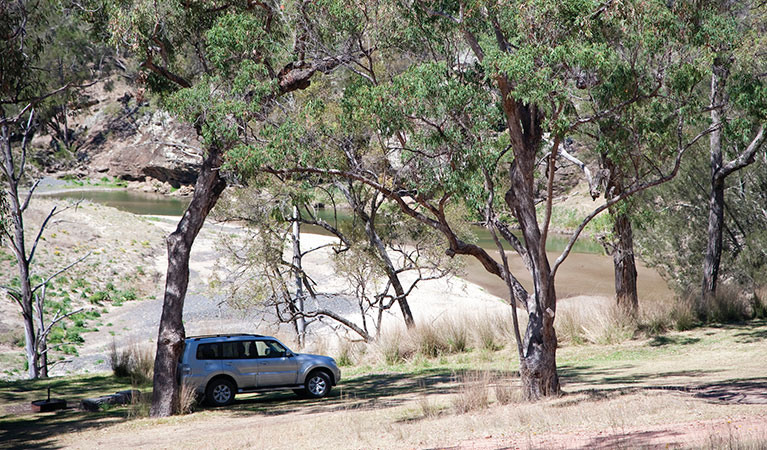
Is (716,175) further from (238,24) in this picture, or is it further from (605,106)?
(238,24)

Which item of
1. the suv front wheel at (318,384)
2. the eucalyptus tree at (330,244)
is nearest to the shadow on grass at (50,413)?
the suv front wheel at (318,384)

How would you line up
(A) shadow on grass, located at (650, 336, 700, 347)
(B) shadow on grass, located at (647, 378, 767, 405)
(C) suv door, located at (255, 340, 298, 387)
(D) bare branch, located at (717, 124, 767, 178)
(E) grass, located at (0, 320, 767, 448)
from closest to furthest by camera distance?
1. (E) grass, located at (0, 320, 767, 448)
2. (B) shadow on grass, located at (647, 378, 767, 405)
3. (C) suv door, located at (255, 340, 298, 387)
4. (D) bare branch, located at (717, 124, 767, 178)
5. (A) shadow on grass, located at (650, 336, 700, 347)

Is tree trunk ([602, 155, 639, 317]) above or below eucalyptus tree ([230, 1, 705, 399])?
below

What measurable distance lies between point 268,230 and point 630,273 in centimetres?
1088

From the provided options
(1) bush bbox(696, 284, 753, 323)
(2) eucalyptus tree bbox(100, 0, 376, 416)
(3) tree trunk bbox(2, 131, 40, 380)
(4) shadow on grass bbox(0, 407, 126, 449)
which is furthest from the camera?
(3) tree trunk bbox(2, 131, 40, 380)

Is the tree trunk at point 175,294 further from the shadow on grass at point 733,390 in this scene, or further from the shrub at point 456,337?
the shrub at point 456,337

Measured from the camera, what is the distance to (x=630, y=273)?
69.8 ft

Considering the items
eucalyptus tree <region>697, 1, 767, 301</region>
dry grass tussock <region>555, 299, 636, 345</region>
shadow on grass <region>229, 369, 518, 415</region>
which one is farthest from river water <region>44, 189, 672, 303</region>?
shadow on grass <region>229, 369, 518, 415</region>

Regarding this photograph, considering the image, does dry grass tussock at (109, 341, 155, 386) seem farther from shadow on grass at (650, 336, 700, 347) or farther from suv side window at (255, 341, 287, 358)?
shadow on grass at (650, 336, 700, 347)

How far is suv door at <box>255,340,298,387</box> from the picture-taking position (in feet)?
50.1

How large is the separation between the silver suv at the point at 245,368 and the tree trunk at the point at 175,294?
1.64 feet

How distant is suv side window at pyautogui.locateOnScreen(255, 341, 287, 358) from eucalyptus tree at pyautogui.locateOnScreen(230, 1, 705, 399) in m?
3.94

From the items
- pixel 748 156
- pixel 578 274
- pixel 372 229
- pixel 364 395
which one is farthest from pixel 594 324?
pixel 578 274

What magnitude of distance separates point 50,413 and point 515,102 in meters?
10.7
